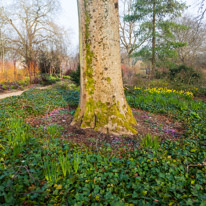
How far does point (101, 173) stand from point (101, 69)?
1883 mm

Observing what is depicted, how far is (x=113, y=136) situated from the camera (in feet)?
9.29

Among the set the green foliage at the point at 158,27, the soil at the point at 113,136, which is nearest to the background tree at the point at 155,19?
the green foliage at the point at 158,27

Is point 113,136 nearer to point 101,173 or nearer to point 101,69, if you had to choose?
point 101,173

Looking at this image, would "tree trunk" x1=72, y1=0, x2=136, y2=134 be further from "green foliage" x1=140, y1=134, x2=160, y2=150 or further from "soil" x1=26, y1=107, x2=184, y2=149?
"green foliage" x1=140, y1=134, x2=160, y2=150

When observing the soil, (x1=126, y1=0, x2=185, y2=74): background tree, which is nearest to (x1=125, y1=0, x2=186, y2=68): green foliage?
(x1=126, y1=0, x2=185, y2=74): background tree

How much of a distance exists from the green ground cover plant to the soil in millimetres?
151

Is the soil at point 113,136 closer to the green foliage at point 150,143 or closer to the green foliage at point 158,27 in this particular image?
the green foliage at point 150,143

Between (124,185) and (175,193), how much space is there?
1.72ft

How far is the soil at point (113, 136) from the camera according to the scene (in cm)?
265

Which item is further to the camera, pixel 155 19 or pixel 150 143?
pixel 155 19

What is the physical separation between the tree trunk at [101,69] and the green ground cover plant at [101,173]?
62 cm

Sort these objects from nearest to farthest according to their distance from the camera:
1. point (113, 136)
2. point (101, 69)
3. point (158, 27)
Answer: point (113, 136) < point (101, 69) < point (158, 27)

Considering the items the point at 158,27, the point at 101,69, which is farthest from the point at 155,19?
the point at 101,69

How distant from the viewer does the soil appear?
2646 millimetres
